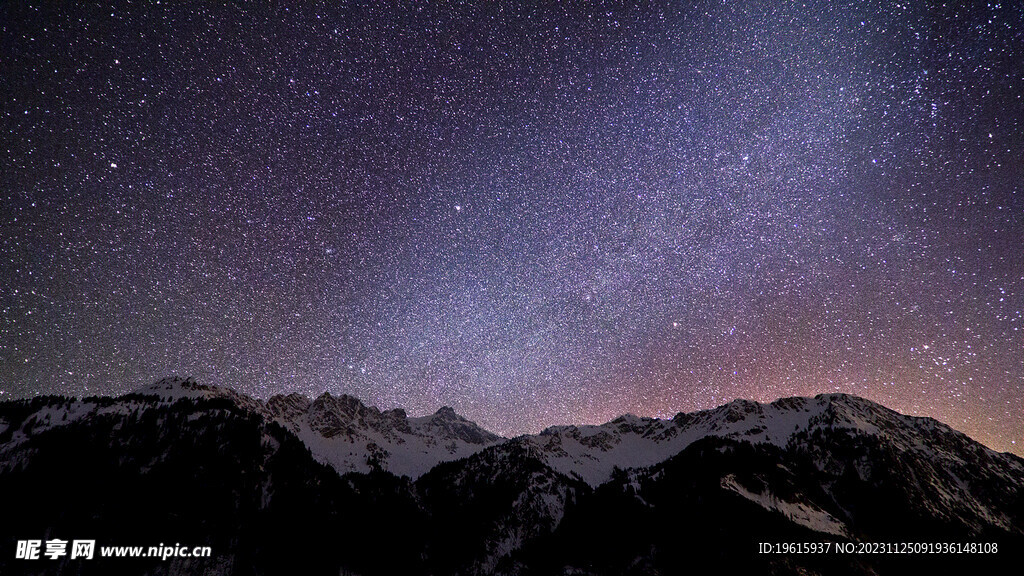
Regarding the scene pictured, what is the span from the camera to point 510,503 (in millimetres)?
160250

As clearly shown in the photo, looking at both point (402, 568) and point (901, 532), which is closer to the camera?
point (901, 532)

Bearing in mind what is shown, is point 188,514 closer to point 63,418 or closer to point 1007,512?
point 63,418

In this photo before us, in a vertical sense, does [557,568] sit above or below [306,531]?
below

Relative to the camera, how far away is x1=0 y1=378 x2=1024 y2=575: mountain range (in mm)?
101438

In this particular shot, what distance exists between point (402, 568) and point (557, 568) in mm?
57478

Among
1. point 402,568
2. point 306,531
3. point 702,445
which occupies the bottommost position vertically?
point 402,568

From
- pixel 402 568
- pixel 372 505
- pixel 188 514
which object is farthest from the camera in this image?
pixel 372 505

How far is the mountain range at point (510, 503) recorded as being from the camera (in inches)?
3994

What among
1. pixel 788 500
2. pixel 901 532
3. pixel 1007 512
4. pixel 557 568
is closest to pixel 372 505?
pixel 557 568

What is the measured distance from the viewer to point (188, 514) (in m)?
110

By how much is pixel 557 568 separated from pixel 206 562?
105m

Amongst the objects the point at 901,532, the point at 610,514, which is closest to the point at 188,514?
the point at 610,514

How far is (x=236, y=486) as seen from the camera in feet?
401

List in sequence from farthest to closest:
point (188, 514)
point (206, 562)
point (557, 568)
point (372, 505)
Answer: point (372, 505), point (557, 568), point (188, 514), point (206, 562)
